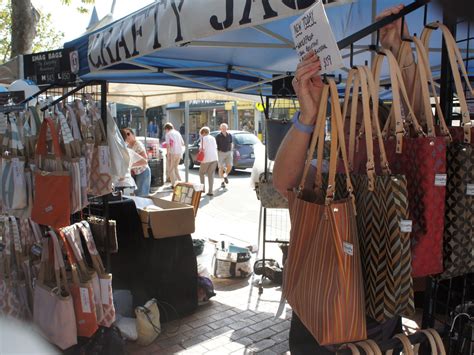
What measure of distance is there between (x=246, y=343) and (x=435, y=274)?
8.93 feet

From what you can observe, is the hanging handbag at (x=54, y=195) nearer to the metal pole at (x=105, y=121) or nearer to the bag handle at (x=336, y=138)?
the metal pole at (x=105, y=121)

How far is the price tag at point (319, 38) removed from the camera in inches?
48.3

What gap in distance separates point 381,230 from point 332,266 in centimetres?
19

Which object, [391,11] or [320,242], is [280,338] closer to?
[320,242]

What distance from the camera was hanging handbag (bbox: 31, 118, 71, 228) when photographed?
277 centimetres

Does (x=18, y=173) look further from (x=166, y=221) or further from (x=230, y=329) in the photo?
(x=230, y=329)

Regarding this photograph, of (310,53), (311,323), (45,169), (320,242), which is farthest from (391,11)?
(45,169)

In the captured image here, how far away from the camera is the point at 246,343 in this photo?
3752 millimetres

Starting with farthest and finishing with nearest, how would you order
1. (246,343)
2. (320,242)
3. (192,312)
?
(192,312)
(246,343)
(320,242)

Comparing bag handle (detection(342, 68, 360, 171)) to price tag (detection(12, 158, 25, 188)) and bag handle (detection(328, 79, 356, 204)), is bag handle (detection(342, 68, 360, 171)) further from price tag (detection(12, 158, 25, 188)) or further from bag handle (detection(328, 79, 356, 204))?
price tag (detection(12, 158, 25, 188))

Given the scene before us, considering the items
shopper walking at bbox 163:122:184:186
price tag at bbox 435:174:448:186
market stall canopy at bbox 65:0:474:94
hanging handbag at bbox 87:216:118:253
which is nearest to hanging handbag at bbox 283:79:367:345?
price tag at bbox 435:174:448:186

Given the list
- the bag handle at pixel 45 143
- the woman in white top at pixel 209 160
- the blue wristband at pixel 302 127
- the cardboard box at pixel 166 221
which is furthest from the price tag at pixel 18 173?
the woman in white top at pixel 209 160

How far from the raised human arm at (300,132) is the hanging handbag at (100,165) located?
181cm

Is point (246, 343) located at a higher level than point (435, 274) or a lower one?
lower
